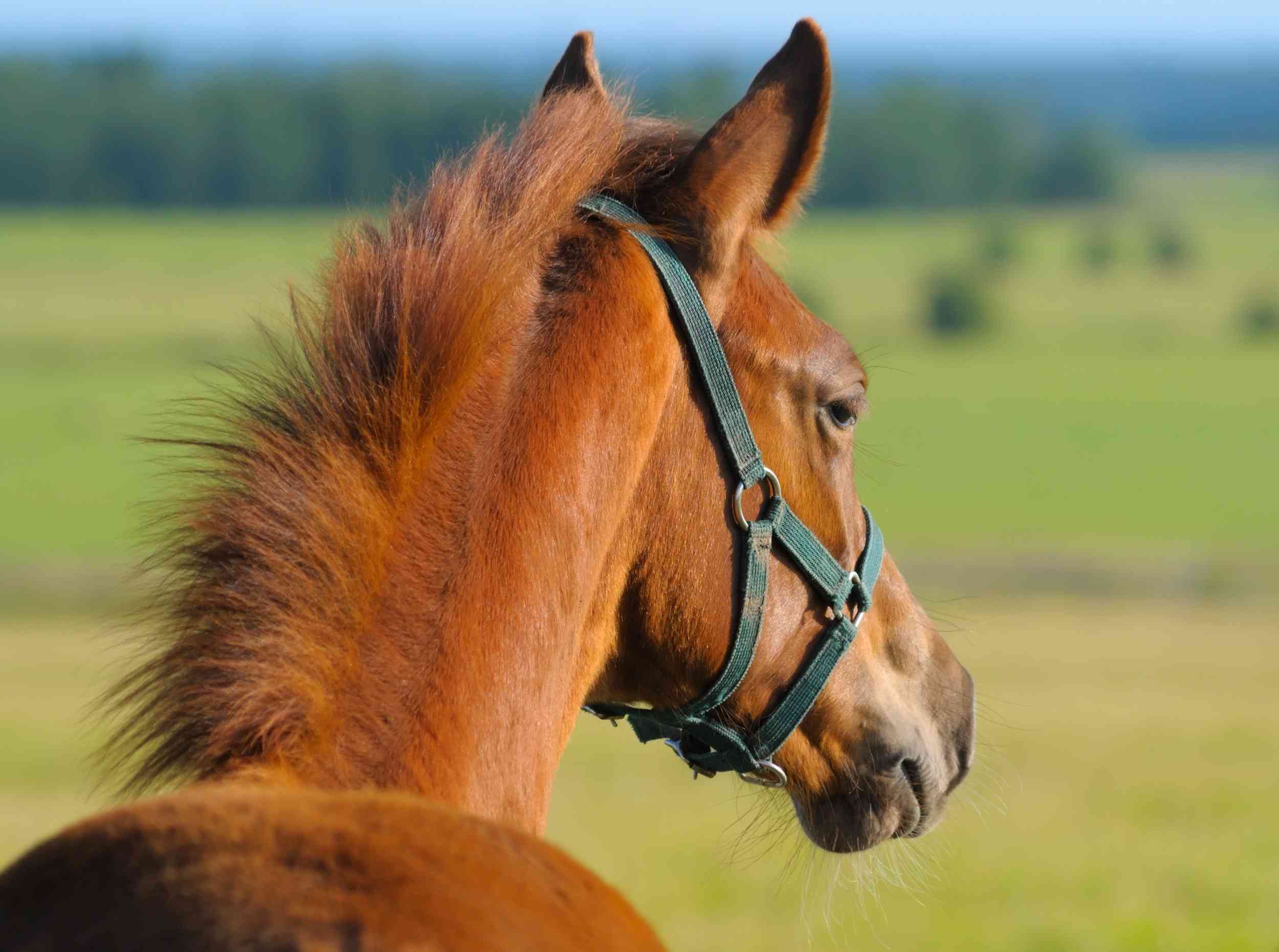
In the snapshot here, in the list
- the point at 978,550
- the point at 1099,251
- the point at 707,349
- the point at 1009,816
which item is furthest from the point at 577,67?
the point at 1099,251

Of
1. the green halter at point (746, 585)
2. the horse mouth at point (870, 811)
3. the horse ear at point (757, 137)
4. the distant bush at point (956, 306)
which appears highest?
the horse ear at point (757, 137)

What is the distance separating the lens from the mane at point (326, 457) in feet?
6.84

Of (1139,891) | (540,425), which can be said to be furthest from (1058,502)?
(540,425)

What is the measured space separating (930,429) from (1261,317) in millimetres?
26920

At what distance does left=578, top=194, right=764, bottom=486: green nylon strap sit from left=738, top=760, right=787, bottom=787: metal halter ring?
559mm

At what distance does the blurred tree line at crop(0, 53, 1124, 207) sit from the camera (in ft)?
210

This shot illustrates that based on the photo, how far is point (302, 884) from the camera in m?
1.50

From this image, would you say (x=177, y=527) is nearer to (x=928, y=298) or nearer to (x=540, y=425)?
(x=540, y=425)

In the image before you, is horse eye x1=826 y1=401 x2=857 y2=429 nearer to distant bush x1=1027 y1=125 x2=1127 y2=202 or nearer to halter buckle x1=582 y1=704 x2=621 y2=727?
halter buckle x1=582 y1=704 x2=621 y2=727

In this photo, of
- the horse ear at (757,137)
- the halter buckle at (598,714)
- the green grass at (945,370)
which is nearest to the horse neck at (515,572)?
the horse ear at (757,137)

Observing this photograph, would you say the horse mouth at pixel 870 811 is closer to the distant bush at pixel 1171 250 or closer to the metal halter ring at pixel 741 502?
the metal halter ring at pixel 741 502

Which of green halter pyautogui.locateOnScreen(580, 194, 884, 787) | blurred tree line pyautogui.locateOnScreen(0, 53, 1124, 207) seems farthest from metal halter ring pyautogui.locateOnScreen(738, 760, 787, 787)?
blurred tree line pyautogui.locateOnScreen(0, 53, 1124, 207)

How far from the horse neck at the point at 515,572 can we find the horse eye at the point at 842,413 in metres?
0.34

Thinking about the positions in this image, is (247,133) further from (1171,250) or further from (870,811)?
(870,811)
